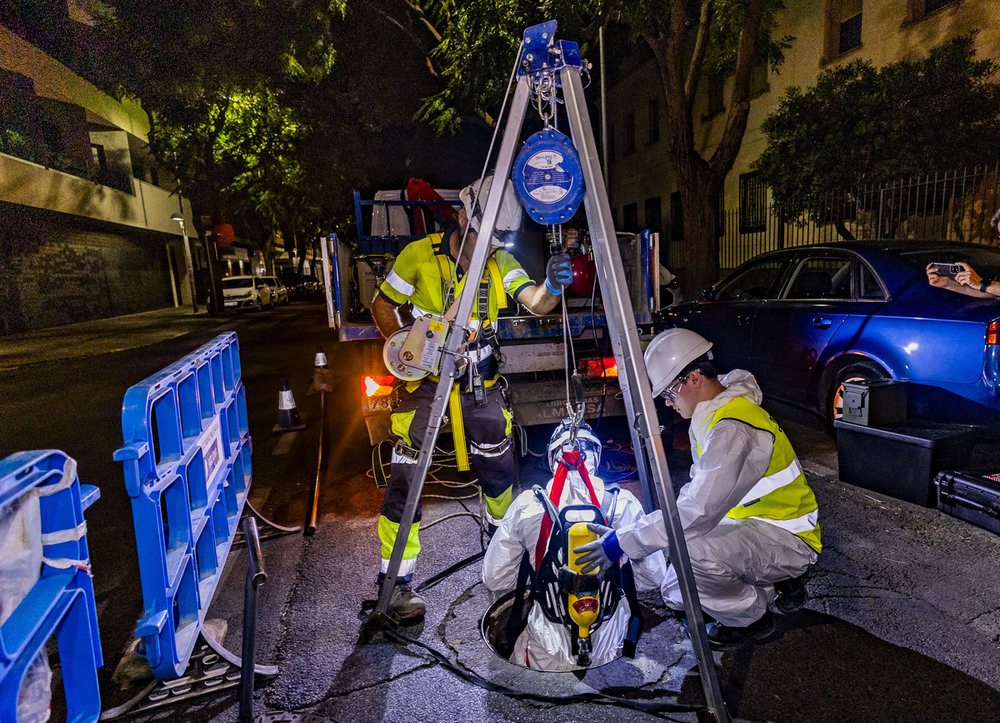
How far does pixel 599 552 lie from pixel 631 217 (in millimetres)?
23641

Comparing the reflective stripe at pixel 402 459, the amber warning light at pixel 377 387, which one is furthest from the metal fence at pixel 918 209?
the reflective stripe at pixel 402 459

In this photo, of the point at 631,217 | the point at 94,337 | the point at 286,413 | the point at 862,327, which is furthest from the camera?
the point at 631,217

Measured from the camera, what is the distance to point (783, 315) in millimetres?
5883

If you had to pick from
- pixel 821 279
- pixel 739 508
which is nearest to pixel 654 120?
pixel 821 279

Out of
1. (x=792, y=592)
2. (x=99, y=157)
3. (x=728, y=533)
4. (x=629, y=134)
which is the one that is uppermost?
(x=99, y=157)

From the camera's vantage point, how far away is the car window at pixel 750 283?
6344 mm

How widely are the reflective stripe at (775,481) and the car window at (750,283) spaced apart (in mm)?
3919

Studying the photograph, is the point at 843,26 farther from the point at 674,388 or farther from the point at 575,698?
the point at 575,698

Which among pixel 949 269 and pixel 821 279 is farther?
pixel 821 279

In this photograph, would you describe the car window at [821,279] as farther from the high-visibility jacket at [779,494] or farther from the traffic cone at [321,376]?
the traffic cone at [321,376]

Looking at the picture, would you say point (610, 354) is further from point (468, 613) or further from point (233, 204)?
point (233, 204)

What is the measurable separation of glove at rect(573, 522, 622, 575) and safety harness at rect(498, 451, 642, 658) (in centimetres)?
4

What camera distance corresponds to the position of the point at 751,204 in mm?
17281

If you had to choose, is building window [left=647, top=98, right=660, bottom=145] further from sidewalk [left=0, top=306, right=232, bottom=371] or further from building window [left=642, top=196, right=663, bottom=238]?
sidewalk [left=0, top=306, right=232, bottom=371]
